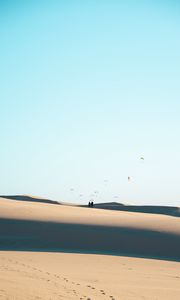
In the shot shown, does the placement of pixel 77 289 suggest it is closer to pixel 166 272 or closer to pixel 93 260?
pixel 166 272

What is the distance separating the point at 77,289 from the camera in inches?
447

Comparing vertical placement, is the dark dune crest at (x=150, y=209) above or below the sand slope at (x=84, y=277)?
above

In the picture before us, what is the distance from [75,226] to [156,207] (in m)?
33.9

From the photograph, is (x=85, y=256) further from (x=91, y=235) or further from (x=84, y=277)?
(x=84, y=277)

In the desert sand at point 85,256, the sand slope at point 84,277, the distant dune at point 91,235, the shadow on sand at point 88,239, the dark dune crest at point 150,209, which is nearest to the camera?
the sand slope at point 84,277

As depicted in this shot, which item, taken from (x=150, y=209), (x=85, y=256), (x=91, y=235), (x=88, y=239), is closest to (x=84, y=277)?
(x=85, y=256)

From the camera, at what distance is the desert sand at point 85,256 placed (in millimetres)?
11422

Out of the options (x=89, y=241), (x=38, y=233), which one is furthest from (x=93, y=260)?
(x=38, y=233)

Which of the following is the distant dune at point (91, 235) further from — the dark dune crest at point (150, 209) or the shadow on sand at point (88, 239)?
the dark dune crest at point (150, 209)

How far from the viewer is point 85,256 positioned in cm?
1888

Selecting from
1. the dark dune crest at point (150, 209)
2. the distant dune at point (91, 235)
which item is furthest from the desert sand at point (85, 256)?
the dark dune crest at point (150, 209)

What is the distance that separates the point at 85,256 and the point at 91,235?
168 inches

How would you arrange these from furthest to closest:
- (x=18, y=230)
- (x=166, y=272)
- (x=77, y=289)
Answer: (x=18, y=230) → (x=166, y=272) → (x=77, y=289)

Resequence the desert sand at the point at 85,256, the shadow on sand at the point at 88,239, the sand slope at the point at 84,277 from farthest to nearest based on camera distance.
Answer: the shadow on sand at the point at 88,239, the desert sand at the point at 85,256, the sand slope at the point at 84,277
